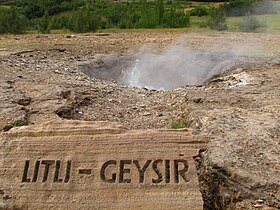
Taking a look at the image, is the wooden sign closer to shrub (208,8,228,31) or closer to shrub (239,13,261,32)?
shrub (239,13,261,32)

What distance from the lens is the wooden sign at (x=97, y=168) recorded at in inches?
140

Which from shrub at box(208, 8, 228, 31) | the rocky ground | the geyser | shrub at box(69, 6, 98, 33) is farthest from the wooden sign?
shrub at box(208, 8, 228, 31)

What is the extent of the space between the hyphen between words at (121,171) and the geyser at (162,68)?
13.7 ft

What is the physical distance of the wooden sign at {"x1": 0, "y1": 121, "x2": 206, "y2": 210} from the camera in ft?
11.7

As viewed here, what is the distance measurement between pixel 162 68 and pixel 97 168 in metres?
4.92

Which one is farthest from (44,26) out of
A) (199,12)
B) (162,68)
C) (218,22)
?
(162,68)

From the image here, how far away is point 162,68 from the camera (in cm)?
849

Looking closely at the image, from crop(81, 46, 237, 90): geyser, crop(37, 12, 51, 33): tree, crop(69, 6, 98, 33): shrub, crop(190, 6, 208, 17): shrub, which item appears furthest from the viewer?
crop(190, 6, 208, 17): shrub

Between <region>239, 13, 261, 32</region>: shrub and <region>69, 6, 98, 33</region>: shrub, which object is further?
<region>239, 13, 261, 32</region>: shrub

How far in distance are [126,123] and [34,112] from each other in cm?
99

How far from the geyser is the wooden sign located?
4.01 metres

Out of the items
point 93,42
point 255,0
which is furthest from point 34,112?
point 255,0

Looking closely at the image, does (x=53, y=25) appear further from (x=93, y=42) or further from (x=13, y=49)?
(x=13, y=49)

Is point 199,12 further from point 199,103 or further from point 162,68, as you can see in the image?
point 199,103
